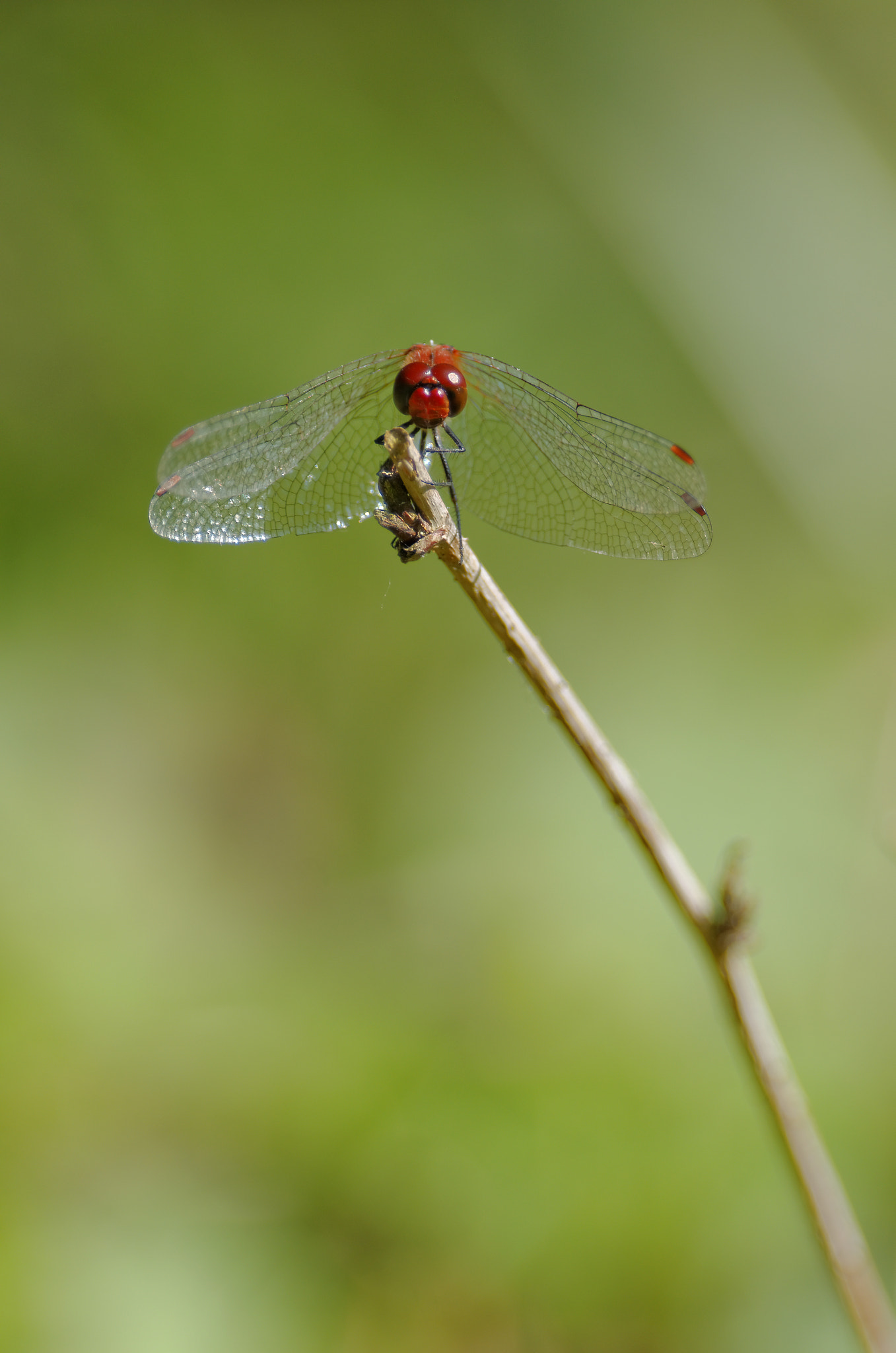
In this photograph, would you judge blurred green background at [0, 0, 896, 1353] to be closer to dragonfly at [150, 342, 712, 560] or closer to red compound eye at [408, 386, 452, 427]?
dragonfly at [150, 342, 712, 560]

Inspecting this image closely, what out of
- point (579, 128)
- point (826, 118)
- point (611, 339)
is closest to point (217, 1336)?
point (611, 339)

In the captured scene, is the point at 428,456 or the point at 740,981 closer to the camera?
the point at 740,981

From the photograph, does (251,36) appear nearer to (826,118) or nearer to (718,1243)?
(826,118)

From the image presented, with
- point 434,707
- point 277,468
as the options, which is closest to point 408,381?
point 277,468

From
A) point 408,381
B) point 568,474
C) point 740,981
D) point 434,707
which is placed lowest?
point 740,981

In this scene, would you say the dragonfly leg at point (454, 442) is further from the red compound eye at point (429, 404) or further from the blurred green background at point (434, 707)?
the blurred green background at point (434, 707)

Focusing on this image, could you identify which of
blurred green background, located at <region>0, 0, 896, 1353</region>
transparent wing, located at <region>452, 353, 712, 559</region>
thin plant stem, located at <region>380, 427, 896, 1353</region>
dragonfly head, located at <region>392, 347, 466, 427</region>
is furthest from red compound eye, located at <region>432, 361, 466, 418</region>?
blurred green background, located at <region>0, 0, 896, 1353</region>

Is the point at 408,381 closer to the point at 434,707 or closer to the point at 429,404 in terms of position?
the point at 429,404

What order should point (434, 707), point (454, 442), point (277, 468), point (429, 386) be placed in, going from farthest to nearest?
point (434, 707) < point (454, 442) < point (277, 468) < point (429, 386)
